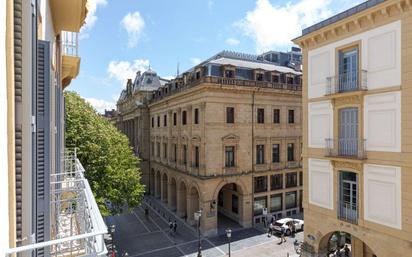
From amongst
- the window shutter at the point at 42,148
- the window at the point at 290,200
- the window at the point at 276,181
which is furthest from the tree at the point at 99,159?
the window shutter at the point at 42,148

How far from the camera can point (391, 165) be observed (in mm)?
12164

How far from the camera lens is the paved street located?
81.2 ft

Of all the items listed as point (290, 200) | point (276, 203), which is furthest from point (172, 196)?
point (290, 200)

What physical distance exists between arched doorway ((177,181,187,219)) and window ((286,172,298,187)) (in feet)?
40.2

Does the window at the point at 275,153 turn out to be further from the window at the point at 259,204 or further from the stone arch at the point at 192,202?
the stone arch at the point at 192,202

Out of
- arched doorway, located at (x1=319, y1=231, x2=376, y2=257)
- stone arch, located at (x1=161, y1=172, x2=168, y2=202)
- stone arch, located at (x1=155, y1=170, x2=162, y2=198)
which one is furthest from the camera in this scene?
stone arch, located at (x1=155, y1=170, x2=162, y2=198)

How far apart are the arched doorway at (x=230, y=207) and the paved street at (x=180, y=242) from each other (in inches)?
70.6

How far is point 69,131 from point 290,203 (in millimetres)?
25381

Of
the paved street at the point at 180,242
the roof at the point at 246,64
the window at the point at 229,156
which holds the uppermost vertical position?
the roof at the point at 246,64

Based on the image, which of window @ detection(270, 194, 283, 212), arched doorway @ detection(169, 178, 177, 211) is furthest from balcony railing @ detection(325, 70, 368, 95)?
arched doorway @ detection(169, 178, 177, 211)

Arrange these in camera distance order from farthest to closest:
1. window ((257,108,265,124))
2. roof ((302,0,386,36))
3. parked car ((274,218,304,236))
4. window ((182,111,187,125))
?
1. window ((182,111,187,125))
2. window ((257,108,265,124))
3. parked car ((274,218,304,236))
4. roof ((302,0,386,36))

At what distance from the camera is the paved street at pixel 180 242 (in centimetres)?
2475

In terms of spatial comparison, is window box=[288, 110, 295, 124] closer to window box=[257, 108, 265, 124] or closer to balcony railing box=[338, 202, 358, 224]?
window box=[257, 108, 265, 124]

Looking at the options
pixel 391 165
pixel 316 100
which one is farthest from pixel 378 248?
pixel 316 100
